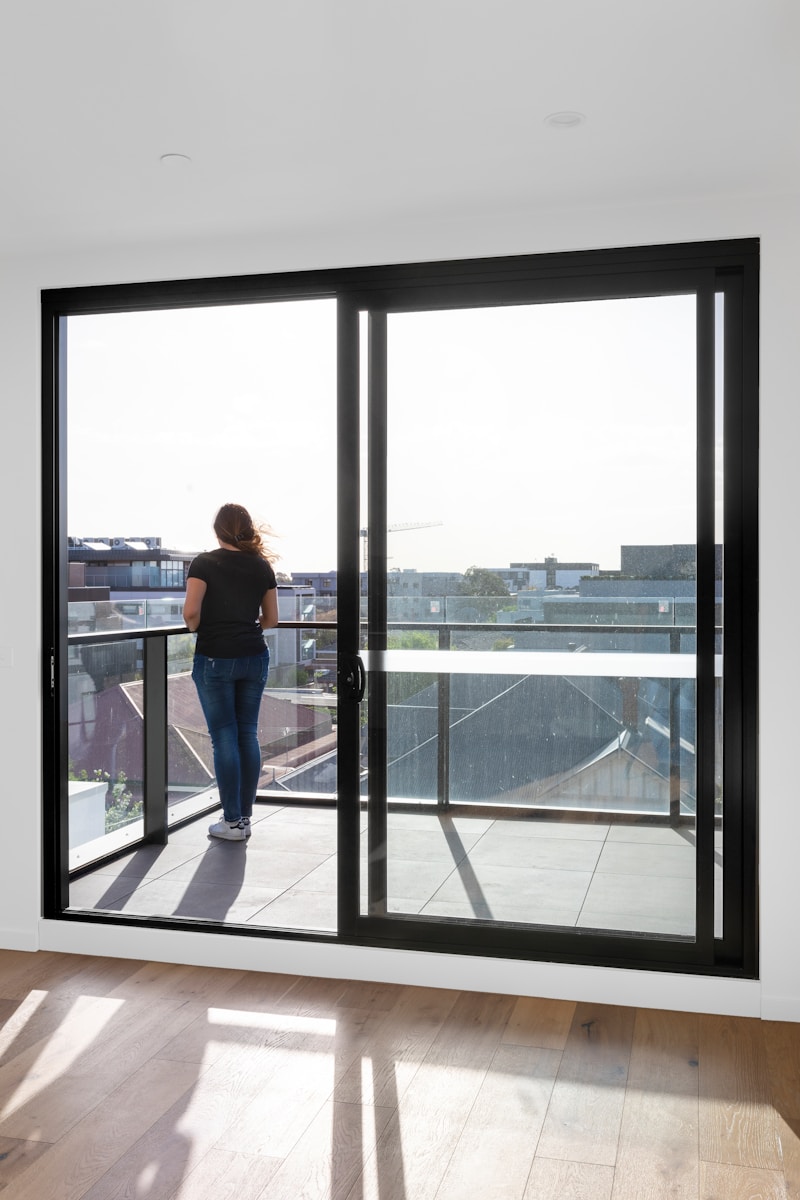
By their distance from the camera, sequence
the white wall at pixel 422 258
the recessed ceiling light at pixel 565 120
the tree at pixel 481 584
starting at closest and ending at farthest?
1. the recessed ceiling light at pixel 565 120
2. the white wall at pixel 422 258
3. the tree at pixel 481 584

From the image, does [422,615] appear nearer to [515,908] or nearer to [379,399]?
[379,399]

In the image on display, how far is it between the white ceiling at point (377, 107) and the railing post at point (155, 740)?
2056 mm

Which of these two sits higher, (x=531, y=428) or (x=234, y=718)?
(x=531, y=428)

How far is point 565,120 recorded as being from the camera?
8.33ft

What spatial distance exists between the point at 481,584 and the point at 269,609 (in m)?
1.66

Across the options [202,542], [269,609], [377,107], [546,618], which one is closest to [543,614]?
[546,618]

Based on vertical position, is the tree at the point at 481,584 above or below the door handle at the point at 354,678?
above

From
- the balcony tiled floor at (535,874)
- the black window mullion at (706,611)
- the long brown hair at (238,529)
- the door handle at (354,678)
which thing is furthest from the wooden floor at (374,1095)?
the long brown hair at (238,529)

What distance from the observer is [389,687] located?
3.44 m

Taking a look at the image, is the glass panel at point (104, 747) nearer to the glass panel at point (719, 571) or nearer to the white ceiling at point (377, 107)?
the white ceiling at point (377, 107)

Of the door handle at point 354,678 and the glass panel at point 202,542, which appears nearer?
the door handle at point 354,678

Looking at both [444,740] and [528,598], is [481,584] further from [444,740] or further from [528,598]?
[444,740]

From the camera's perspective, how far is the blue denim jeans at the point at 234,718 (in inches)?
185

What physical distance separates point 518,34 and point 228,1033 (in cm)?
271
